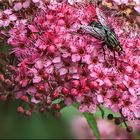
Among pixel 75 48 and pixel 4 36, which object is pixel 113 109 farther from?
pixel 4 36

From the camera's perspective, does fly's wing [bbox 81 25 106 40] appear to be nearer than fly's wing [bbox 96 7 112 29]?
Yes

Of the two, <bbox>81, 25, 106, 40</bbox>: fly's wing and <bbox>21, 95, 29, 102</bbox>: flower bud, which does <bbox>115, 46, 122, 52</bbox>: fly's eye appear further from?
<bbox>21, 95, 29, 102</bbox>: flower bud

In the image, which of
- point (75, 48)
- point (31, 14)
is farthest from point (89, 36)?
point (31, 14)

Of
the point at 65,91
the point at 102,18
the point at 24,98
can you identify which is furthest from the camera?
the point at 102,18

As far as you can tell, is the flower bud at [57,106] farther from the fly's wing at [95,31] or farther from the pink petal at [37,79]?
the fly's wing at [95,31]

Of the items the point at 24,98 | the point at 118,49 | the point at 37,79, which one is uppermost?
the point at 118,49

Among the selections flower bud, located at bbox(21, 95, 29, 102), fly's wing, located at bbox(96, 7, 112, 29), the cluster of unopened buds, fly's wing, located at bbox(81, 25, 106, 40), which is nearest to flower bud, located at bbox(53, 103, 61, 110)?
the cluster of unopened buds

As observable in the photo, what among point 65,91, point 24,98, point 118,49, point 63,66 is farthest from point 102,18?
point 24,98

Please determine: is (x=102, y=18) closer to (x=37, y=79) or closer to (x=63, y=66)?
(x=63, y=66)

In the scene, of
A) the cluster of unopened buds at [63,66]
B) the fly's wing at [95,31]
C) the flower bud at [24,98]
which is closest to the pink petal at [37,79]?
the cluster of unopened buds at [63,66]
